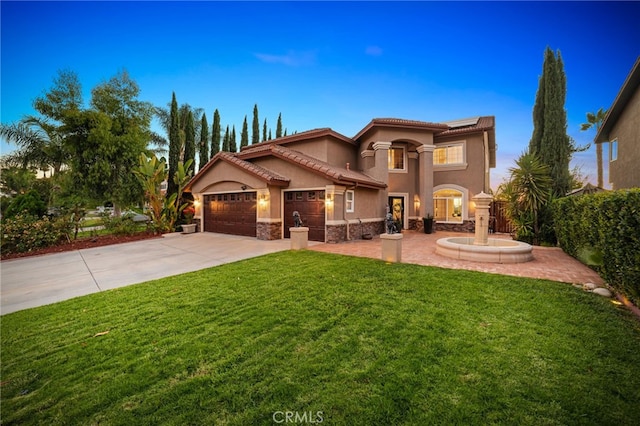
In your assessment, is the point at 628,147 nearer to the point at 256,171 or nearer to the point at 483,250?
the point at 483,250

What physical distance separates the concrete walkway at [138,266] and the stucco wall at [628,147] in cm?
548

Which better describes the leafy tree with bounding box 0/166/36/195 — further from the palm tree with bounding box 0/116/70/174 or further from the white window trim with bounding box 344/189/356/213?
the white window trim with bounding box 344/189/356/213

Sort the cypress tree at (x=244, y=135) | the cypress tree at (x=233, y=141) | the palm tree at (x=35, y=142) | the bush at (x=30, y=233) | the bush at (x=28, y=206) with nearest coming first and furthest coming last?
the bush at (x=30, y=233)
the bush at (x=28, y=206)
the palm tree at (x=35, y=142)
the cypress tree at (x=233, y=141)
the cypress tree at (x=244, y=135)

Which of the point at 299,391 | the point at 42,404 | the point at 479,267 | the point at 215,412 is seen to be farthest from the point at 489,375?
the point at 479,267

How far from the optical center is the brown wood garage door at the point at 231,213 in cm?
1547

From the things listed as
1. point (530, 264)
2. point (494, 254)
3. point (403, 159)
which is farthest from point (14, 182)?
point (530, 264)

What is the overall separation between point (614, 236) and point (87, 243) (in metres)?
20.5

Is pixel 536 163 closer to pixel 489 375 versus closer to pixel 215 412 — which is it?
pixel 489 375

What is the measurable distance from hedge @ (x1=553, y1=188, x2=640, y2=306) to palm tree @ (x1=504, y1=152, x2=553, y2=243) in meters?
4.90

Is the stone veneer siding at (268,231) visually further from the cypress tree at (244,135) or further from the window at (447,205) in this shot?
the cypress tree at (244,135)

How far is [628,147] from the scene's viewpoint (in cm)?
1208

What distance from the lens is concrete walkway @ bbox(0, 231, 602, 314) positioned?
21.1ft

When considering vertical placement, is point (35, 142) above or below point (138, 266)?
above
